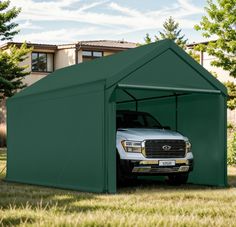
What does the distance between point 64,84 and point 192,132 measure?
3.57 meters

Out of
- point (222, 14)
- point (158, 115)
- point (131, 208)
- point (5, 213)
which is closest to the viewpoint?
point (5, 213)

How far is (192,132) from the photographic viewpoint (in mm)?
16047

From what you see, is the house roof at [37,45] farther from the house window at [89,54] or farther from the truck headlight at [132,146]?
the truck headlight at [132,146]

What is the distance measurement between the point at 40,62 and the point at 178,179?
36.8 metres

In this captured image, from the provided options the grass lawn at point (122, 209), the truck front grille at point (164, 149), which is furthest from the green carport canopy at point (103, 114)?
the grass lawn at point (122, 209)

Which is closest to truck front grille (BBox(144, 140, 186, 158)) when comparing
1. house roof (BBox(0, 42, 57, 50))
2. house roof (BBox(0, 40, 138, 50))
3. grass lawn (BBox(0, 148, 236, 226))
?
grass lawn (BBox(0, 148, 236, 226))

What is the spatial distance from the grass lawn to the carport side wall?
1088 millimetres

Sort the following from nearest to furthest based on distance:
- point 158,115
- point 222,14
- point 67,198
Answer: point 67,198
point 158,115
point 222,14

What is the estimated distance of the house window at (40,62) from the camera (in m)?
50.6

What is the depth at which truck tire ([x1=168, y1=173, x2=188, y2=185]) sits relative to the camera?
14977 millimetres

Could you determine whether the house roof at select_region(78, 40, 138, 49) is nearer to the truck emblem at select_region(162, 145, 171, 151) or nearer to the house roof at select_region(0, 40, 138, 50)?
the house roof at select_region(0, 40, 138, 50)

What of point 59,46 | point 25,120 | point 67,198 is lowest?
point 67,198

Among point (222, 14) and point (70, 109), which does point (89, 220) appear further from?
point (222, 14)

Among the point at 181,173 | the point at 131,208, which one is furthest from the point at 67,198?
the point at 181,173
